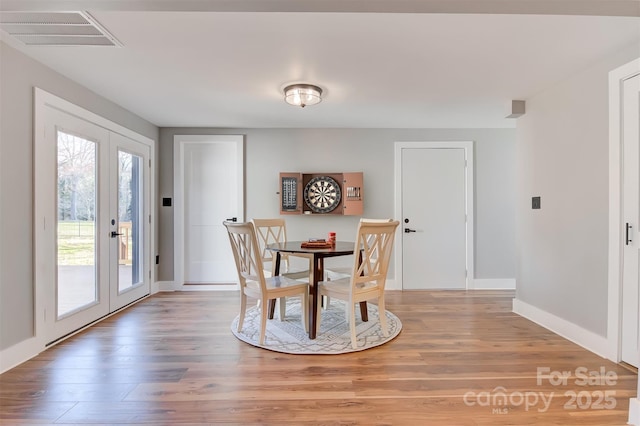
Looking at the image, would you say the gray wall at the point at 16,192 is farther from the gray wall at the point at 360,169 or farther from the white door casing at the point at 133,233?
the gray wall at the point at 360,169

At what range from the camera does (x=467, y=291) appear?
432 centimetres

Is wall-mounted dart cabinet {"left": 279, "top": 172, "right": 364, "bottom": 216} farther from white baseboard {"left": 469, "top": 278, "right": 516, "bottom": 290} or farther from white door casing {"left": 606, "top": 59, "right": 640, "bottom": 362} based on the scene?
white door casing {"left": 606, "top": 59, "right": 640, "bottom": 362}

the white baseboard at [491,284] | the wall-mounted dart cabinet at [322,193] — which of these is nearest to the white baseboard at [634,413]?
the white baseboard at [491,284]

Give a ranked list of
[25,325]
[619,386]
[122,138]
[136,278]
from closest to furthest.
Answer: [619,386]
[25,325]
[122,138]
[136,278]

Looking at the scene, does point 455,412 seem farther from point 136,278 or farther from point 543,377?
point 136,278

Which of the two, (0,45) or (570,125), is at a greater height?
(0,45)

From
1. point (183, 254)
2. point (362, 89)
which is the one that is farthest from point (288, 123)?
point (183, 254)

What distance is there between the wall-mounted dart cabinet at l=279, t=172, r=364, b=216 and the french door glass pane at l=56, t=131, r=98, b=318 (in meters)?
2.14

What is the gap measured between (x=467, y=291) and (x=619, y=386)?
235 cm

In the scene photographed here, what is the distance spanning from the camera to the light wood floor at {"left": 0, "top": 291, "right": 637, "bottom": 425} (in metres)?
1.70

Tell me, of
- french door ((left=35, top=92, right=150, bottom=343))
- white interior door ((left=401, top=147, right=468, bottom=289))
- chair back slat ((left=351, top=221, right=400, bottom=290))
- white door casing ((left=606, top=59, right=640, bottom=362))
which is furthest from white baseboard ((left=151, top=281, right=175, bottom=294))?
white door casing ((left=606, top=59, right=640, bottom=362))

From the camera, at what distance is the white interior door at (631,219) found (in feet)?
7.12

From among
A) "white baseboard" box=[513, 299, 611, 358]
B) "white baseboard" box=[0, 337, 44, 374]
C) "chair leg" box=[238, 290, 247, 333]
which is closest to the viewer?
"white baseboard" box=[0, 337, 44, 374]

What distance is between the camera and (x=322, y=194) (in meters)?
4.38
